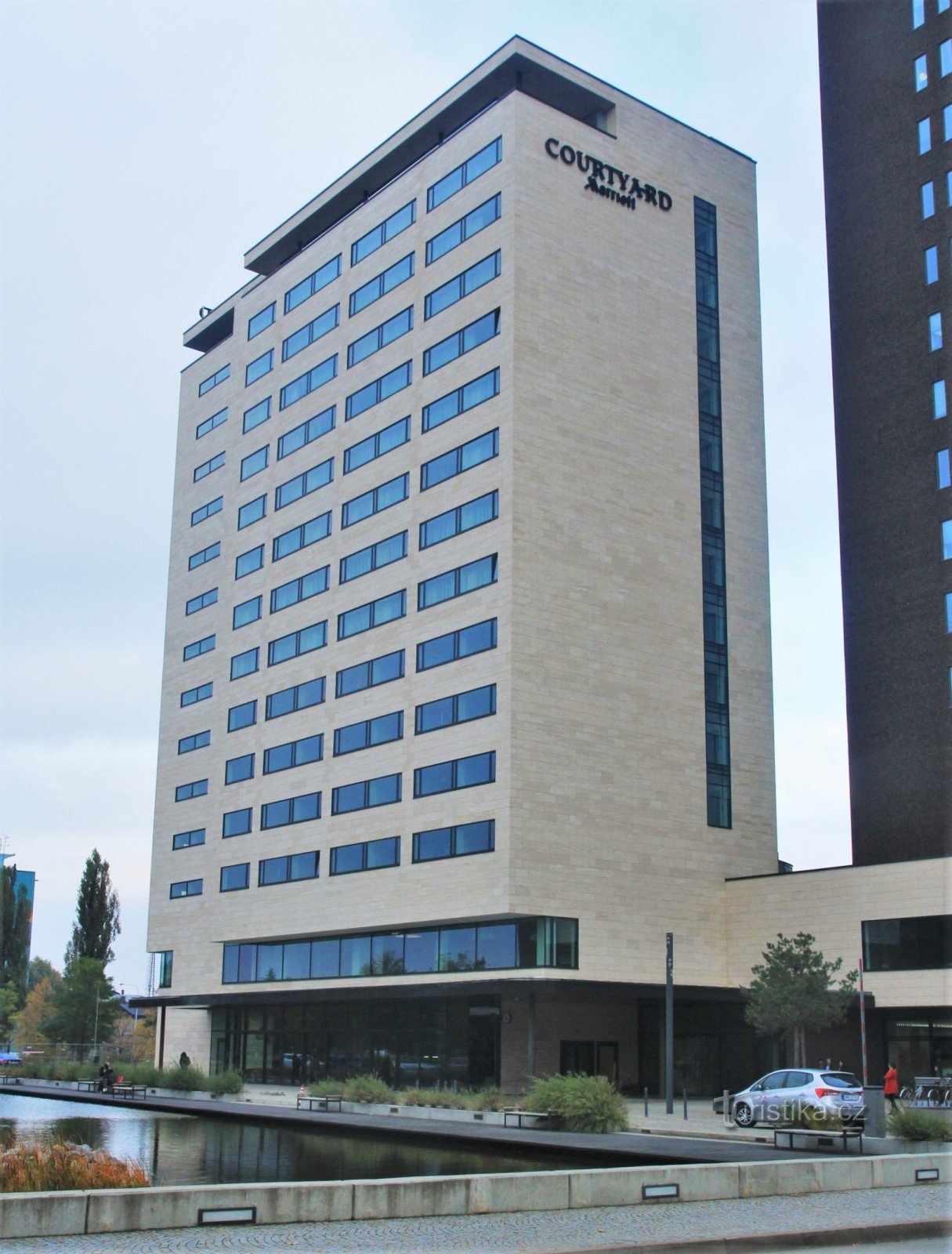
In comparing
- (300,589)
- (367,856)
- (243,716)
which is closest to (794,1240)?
(367,856)

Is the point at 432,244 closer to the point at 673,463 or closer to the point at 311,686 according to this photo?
the point at 673,463

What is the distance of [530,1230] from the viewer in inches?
622

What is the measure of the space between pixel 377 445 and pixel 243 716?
640 inches

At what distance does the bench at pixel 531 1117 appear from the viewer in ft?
117

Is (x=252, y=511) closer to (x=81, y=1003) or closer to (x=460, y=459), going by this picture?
(x=460, y=459)

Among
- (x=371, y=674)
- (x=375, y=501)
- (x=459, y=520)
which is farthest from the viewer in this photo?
(x=375, y=501)

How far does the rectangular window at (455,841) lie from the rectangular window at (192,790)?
2139cm

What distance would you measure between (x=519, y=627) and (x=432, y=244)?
19872 millimetres

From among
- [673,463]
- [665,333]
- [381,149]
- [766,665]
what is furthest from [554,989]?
[381,149]

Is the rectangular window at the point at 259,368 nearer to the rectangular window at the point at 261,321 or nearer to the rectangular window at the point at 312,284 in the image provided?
the rectangular window at the point at 261,321

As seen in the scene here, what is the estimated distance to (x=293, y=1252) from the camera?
1398 centimetres

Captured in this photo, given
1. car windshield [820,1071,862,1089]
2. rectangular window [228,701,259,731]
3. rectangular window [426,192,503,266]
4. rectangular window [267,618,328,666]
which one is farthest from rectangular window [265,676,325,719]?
car windshield [820,1071,862,1089]

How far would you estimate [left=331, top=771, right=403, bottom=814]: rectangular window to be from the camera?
56.4 metres

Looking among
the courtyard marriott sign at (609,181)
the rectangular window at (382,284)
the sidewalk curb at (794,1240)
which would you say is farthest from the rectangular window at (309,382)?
the sidewalk curb at (794,1240)
